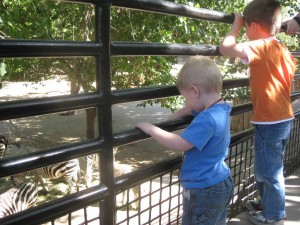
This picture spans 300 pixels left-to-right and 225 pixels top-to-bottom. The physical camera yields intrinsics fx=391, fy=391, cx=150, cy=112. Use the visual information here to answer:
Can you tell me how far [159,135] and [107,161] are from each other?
262 millimetres

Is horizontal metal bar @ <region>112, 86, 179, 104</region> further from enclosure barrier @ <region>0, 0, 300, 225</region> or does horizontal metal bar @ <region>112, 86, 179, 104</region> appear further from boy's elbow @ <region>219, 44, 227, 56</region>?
boy's elbow @ <region>219, 44, 227, 56</region>

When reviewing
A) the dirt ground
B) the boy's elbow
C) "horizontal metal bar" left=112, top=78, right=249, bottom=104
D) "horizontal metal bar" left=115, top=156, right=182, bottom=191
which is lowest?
→ the dirt ground

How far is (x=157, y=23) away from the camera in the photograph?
701cm

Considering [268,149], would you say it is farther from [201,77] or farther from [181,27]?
[181,27]

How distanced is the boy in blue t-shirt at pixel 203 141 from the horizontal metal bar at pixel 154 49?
128 millimetres

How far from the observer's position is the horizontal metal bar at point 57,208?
1.30 metres

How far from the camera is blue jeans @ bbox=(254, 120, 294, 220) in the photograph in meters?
2.36

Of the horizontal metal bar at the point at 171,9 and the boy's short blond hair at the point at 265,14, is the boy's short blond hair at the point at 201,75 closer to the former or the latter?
the horizontal metal bar at the point at 171,9

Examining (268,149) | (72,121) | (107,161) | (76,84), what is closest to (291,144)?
(268,149)

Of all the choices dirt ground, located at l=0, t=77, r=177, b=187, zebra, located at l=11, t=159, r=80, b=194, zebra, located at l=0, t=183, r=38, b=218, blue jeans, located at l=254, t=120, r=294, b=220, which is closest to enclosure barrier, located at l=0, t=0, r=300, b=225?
blue jeans, located at l=254, t=120, r=294, b=220

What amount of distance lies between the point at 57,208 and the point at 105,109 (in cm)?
42

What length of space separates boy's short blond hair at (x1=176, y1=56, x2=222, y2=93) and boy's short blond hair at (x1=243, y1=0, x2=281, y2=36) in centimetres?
62

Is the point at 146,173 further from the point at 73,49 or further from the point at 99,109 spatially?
the point at 73,49

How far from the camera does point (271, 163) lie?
7.87 feet
